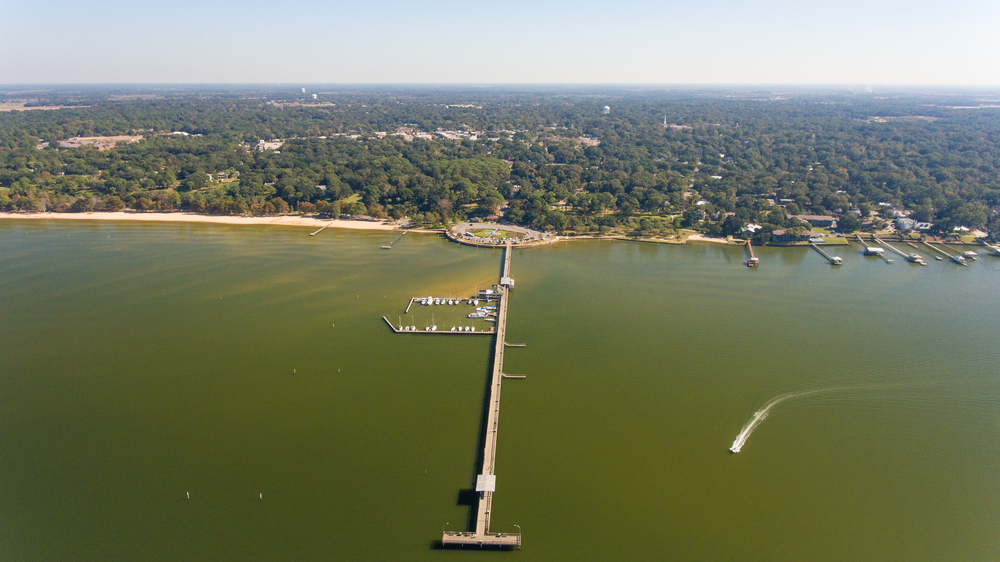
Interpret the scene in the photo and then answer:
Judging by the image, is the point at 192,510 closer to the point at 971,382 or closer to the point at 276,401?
the point at 276,401

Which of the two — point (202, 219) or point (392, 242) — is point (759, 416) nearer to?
point (392, 242)

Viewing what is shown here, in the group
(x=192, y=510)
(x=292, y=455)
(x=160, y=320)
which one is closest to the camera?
→ (x=192, y=510)

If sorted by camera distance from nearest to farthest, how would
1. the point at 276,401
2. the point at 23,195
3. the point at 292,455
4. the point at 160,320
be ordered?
the point at 292,455, the point at 276,401, the point at 160,320, the point at 23,195

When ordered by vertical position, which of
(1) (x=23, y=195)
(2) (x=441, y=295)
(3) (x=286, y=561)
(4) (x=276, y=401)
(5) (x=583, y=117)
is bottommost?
(3) (x=286, y=561)

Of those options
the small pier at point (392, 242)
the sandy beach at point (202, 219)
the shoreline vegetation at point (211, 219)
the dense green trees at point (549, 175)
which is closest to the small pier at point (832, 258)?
the dense green trees at point (549, 175)

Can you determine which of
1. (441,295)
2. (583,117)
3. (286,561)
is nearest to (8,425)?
(286,561)

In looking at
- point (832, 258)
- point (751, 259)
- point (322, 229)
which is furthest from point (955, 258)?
point (322, 229)
